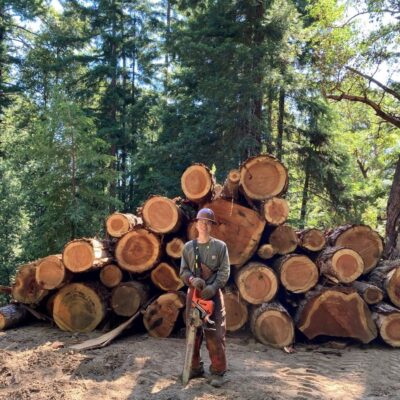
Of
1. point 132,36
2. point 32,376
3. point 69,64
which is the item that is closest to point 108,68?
point 69,64

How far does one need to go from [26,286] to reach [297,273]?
4266 mm

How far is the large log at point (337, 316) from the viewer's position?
571cm

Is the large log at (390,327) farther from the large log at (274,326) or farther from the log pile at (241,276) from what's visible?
the large log at (274,326)

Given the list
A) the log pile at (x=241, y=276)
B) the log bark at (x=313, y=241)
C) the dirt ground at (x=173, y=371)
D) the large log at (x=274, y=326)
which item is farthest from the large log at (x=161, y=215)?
the log bark at (x=313, y=241)

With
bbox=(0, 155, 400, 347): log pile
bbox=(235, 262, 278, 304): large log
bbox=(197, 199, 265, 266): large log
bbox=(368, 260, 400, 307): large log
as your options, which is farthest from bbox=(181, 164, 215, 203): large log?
bbox=(368, 260, 400, 307): large log

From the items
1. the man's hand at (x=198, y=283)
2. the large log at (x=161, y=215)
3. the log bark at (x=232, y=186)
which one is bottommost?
the man's hand at (x=198, y=283)

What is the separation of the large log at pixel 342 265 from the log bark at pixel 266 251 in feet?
2.59

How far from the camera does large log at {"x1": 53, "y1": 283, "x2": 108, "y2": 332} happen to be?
20.2ft

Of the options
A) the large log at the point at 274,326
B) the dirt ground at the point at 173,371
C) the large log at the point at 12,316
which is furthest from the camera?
the large log at the point at 12,316

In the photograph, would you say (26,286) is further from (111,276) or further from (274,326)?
(274,326)

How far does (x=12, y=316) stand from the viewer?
21.2 feet

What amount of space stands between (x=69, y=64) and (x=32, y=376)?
1762cm

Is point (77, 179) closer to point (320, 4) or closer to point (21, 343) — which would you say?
point (21, 343)

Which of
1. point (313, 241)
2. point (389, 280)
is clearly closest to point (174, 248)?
point (313, 241)
